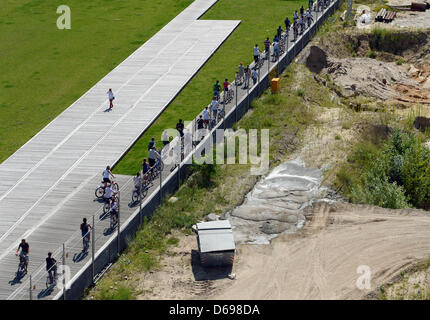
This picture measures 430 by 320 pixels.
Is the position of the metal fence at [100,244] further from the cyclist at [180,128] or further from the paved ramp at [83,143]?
the paved ramp at [83,143]

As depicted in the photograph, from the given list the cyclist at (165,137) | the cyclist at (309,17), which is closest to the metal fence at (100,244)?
the cyclist at (165,137)

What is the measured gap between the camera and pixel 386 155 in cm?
3675

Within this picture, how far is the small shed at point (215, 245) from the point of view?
93.0 feet

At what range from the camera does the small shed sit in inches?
1117

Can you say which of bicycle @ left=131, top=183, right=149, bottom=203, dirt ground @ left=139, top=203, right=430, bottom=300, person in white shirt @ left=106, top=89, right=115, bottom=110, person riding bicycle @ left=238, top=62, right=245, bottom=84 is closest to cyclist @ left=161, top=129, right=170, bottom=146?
bicycle @ left=131, top=183, right=149, bottom=203

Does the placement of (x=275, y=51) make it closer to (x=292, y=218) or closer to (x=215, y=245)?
(x=292, y=218)

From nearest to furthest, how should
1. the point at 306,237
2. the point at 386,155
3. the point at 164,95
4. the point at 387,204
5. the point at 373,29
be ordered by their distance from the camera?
the point at 306,237, the point at 387,204, the point at 386,155, the point at 164,95, the point at 373,29

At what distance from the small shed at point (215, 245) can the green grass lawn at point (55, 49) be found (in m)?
12.9

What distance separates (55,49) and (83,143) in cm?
1617
